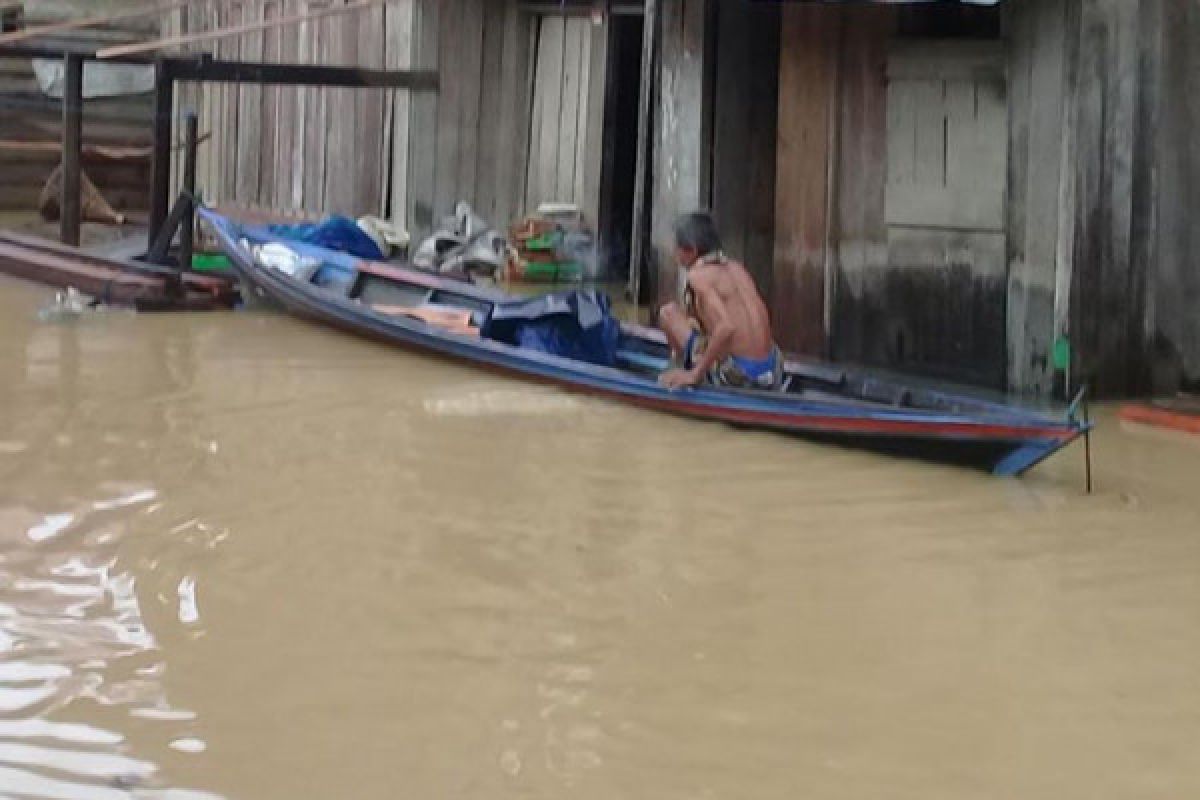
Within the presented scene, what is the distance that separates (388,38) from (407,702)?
10984 millimetres

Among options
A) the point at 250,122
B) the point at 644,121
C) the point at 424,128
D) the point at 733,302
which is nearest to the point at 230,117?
the point at 250,122

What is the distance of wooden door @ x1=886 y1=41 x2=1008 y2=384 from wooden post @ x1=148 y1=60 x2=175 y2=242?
5.71 meters

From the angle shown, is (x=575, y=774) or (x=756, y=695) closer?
(x=575, y=774)

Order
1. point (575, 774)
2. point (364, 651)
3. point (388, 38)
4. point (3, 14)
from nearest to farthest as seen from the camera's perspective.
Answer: point (575, 774) < point (364, 651) < point (388, 38) < point (3, 14)

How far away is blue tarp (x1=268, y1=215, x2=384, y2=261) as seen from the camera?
13367 millimetres

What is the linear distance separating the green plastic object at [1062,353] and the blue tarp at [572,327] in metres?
2.42

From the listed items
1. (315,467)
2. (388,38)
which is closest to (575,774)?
(315,467)

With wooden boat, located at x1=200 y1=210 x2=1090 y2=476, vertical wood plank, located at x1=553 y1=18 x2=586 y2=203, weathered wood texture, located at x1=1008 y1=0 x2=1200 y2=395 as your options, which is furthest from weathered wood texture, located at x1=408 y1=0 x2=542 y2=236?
weathered wood texture, located at x1=1008 y1=0 x2=1200 y2=395

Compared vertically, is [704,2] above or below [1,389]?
above

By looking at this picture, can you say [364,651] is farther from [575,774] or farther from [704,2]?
[704,2]

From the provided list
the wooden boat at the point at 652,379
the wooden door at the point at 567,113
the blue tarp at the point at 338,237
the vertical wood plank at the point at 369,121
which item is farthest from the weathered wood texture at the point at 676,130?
the vertical wood plank at the point at 369,121

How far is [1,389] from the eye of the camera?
9.59 metres

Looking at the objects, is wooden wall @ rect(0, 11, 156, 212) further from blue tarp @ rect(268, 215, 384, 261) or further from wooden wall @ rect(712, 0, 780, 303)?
wooden wall @ rect(712, 0, 780, 303)

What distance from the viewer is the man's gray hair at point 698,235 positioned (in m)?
8.73
